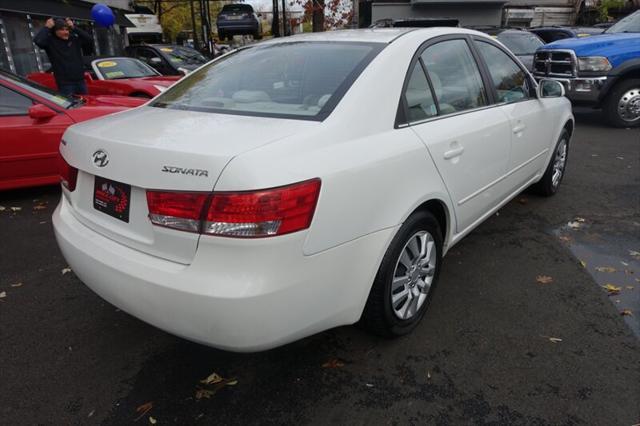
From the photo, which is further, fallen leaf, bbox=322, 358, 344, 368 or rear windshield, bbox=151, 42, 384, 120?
fallen leaf, bbox=322, 358, 344, 368

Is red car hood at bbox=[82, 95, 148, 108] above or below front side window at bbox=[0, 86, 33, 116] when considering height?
below

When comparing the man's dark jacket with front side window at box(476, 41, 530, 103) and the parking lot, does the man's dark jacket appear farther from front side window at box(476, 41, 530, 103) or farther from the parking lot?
front side window at box(476, 41, 530, 103)

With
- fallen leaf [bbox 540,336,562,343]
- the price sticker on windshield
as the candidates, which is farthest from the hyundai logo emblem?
the price sticker on windshield

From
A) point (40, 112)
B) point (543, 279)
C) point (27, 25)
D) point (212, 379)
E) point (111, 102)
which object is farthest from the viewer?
point (27, 25)

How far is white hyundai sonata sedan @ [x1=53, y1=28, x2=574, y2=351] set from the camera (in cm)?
184

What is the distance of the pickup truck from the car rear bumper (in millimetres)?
8212

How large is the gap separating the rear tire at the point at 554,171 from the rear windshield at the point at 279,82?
288 cm

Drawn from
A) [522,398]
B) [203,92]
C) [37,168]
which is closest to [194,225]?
[203,92]

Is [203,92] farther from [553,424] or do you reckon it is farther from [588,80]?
[588,80]

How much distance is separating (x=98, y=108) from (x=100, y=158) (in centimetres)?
369

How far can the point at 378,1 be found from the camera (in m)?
26.8

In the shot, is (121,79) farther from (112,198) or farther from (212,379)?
(212,379)

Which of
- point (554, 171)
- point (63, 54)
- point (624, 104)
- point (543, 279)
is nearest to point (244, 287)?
point (543, 279)

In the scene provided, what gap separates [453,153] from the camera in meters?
2.77
